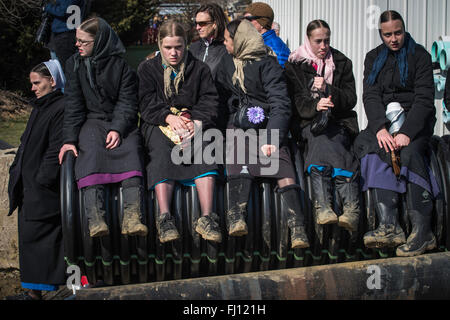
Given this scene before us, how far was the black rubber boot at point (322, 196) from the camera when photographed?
3.57 meters

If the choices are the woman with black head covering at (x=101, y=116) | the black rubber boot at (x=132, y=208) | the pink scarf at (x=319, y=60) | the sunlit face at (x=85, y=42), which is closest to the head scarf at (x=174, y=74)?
the woman with black head covering at (x=101, y=116)

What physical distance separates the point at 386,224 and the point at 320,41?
4.68 feet

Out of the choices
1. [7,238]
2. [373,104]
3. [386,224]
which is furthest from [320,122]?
[7,238]

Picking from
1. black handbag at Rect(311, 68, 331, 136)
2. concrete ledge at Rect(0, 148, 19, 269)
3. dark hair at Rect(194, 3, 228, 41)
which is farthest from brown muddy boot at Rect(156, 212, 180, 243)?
dark hair at Rect(194, 3, 228, 41)

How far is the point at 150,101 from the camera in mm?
3947

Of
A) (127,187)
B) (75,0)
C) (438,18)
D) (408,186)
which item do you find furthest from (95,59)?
(438,18)

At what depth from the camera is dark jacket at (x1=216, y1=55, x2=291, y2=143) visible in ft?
12.8

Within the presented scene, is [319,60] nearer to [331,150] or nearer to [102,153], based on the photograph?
[331,150]

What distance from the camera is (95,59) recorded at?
3.88 m

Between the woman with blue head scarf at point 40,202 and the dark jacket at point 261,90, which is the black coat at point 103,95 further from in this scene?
the dark jacket at point 261,90

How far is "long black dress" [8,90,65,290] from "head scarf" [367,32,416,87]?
2387mm

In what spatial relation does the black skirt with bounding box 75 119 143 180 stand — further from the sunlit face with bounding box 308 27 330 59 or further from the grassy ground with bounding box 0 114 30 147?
the grassy ground with bounding box 0 114 30 147

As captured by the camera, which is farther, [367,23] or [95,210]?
[367,23]

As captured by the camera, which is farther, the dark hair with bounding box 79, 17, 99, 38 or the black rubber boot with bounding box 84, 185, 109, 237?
the dark hair with bounding box 79, 17, 99, 38
